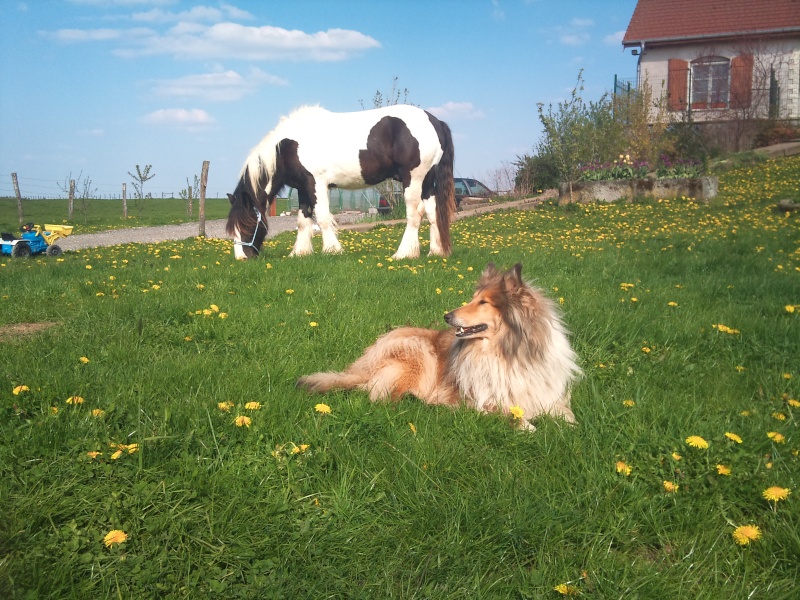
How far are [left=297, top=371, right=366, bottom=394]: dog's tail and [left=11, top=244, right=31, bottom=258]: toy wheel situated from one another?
1205 centimetres

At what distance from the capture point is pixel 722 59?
3153 cm

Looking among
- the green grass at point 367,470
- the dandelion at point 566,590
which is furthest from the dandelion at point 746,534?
the dandelion at point 566,590

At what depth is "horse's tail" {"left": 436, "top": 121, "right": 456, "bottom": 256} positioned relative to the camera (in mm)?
11523

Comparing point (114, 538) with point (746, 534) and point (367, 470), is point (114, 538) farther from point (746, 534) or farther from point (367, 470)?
point (746, 534)

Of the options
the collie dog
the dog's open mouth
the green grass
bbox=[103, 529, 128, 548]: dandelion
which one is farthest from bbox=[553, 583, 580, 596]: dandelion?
the dog's open mouth

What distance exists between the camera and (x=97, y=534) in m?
2.74

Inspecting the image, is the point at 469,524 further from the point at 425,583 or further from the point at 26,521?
the point at 26,521

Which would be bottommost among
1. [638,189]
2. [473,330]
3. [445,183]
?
[473,330]

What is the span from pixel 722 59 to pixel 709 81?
3.68 feet

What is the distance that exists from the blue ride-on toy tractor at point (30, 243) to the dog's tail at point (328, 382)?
1209 centimetres

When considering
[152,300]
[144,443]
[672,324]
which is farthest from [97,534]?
[672,324]

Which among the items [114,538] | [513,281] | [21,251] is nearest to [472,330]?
[513,281]

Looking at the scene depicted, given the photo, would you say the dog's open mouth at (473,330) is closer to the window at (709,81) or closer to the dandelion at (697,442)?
the dandelion at (697,442)

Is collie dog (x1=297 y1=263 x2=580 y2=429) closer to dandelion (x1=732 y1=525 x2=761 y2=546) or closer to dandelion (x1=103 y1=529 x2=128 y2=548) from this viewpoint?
dandelion (x1=732 y1=525 x2=761 y2=546)
